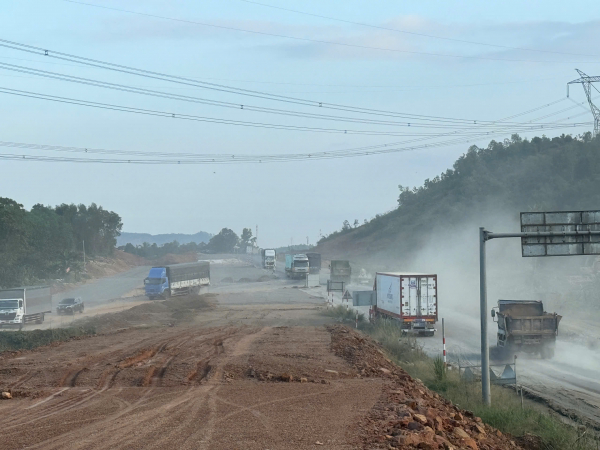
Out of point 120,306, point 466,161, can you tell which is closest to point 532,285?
point 120,306

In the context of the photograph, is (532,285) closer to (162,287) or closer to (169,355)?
(162,287)

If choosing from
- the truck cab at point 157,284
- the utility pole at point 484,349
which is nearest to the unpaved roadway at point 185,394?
the utility pole at point 484,349

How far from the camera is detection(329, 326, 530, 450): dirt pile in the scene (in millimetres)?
11898

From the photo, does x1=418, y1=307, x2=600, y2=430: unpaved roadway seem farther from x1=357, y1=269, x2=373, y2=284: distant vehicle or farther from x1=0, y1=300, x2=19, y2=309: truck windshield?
x1=357, y1=269, x2=373, y2=284: distant vehicle

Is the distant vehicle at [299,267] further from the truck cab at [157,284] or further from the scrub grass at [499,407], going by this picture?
the scrub grass at [499,407]

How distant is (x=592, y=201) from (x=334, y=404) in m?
83.6

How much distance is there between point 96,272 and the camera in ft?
378

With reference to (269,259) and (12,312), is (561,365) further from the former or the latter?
(269,259)

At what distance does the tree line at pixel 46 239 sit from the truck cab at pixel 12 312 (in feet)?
83.4

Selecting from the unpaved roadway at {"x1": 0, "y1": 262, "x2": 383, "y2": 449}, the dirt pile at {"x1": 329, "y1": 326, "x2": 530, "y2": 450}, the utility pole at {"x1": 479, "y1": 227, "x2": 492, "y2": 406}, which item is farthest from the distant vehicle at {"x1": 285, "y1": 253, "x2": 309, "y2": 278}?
the dirt pile at {"x1": 329, "y1": 326, "x2": 530, "y2": 450}

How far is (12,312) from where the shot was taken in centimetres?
4566

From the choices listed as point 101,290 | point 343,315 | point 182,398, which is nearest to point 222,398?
point 182,398

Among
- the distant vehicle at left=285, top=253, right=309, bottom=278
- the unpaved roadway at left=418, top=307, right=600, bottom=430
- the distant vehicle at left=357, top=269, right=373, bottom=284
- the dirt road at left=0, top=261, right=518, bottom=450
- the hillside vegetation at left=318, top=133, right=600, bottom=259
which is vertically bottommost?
the unpaved roadway at left=418, top=307, right=600, bottom=430

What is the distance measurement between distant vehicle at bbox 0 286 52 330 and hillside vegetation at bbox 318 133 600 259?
53214 millimetres
